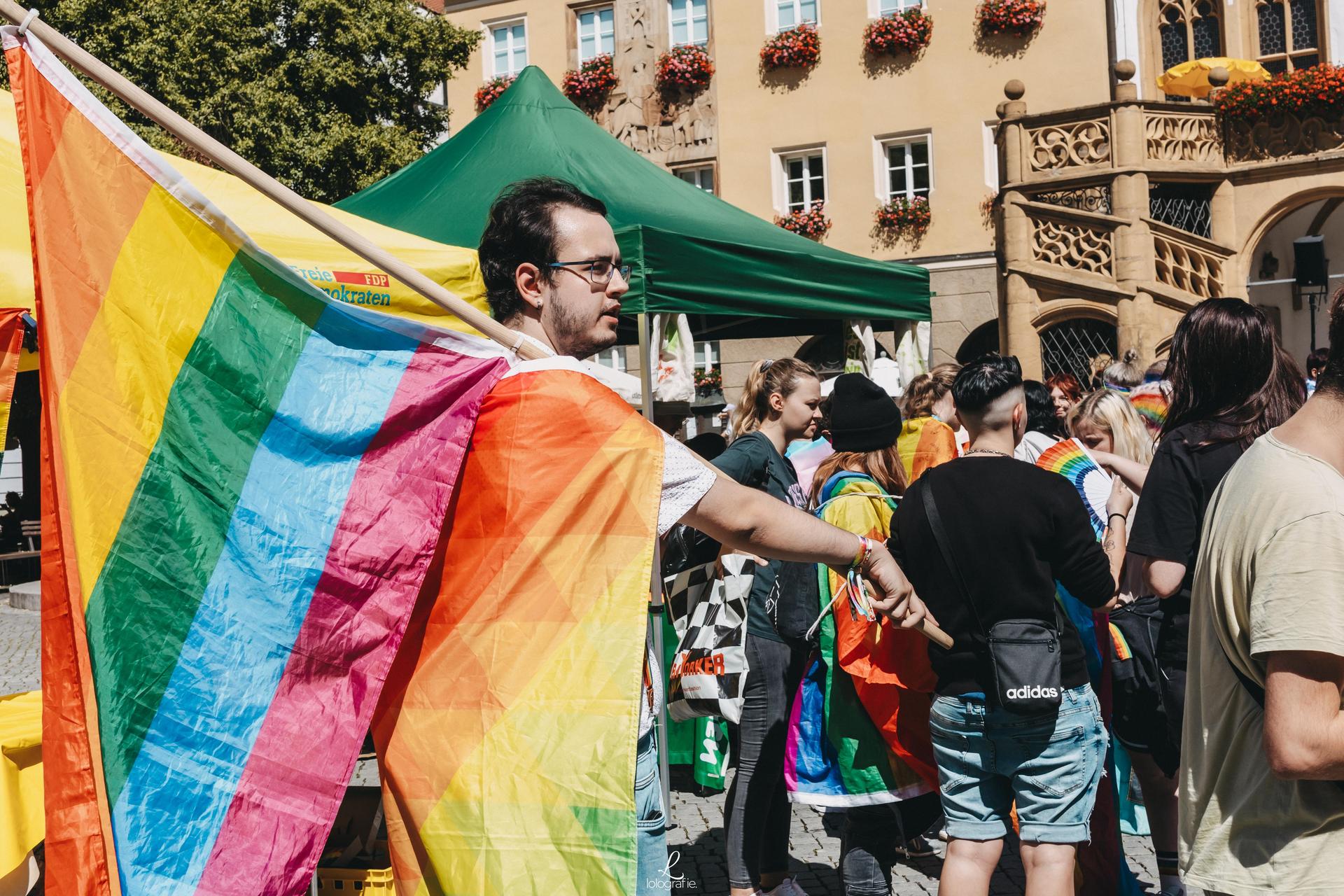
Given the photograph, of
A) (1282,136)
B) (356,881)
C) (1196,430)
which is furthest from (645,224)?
(1282,136)

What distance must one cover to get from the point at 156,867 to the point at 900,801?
2.78 m

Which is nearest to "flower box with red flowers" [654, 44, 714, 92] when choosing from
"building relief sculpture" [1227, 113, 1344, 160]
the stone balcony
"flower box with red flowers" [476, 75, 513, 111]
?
"flower box with red flowers" [476, 75, 513, 111]

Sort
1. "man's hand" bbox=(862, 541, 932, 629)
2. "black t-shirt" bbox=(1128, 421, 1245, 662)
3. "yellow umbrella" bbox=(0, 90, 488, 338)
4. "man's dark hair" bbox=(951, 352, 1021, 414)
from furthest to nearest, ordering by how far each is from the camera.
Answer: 1. "yellow umbrella" bbox=(0, 90, 488, 338)
2. "man's dark hair" bbox=(951, 352, 1021, 414)
3. "black t-shirt" bbox=(1128, 421, 1245, 662)
4. "man's hand" bbox=(862, 541, 932, 629)

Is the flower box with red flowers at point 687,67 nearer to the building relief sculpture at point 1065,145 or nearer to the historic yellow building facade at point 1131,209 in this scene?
the historic yellow building facade at point 1131,209

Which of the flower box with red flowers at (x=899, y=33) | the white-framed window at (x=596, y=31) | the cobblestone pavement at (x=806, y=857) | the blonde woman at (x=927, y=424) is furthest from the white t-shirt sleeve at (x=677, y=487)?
the white-framed window at (x=596, y=31)

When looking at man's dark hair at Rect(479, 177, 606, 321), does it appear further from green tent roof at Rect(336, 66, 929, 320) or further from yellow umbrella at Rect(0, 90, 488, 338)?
green tent roof at Rect(336, 66, 929, 320)

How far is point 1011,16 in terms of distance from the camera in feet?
70.5

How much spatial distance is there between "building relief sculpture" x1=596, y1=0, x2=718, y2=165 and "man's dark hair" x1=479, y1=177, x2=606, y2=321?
22284 millimetres

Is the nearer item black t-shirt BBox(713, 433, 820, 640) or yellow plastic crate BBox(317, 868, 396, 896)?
yellow plastic crate BBox(317, 868, 396, 896)

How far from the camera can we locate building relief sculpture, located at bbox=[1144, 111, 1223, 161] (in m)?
17.1

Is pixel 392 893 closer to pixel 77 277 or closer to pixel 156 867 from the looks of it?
pixel 156 867

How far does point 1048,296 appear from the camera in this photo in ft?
55.7

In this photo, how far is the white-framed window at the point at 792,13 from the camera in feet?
76.4

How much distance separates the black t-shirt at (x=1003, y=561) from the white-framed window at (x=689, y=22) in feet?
72.3
